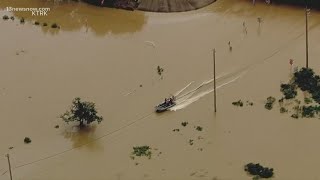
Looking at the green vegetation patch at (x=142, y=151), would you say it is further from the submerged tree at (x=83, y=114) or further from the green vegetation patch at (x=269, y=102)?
the green vegetation patch at (x=269, y=102)

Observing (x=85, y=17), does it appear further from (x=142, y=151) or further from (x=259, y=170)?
(x=259, y=170)

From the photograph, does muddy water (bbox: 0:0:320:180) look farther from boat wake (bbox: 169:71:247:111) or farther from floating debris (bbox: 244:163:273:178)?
floating debris (bbox: 244:163:273:178)

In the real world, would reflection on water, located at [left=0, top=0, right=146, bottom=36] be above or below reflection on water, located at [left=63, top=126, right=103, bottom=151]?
above

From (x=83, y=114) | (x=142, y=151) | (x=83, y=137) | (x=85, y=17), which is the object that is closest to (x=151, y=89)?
(x=83, y=114)

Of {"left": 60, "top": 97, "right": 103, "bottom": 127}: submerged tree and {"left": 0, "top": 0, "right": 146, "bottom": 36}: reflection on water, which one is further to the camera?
{"left": 0, "top": 0, "right": 146, "bottom": 36}: reflection on water

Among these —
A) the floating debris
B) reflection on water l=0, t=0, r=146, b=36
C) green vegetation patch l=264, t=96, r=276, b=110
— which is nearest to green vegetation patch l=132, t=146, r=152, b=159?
the floating debris

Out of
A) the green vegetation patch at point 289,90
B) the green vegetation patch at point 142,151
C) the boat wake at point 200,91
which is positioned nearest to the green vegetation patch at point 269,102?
the green vegetation patch at point 289,90

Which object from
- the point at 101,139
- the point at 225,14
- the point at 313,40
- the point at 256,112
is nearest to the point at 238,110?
the point at 256,112
